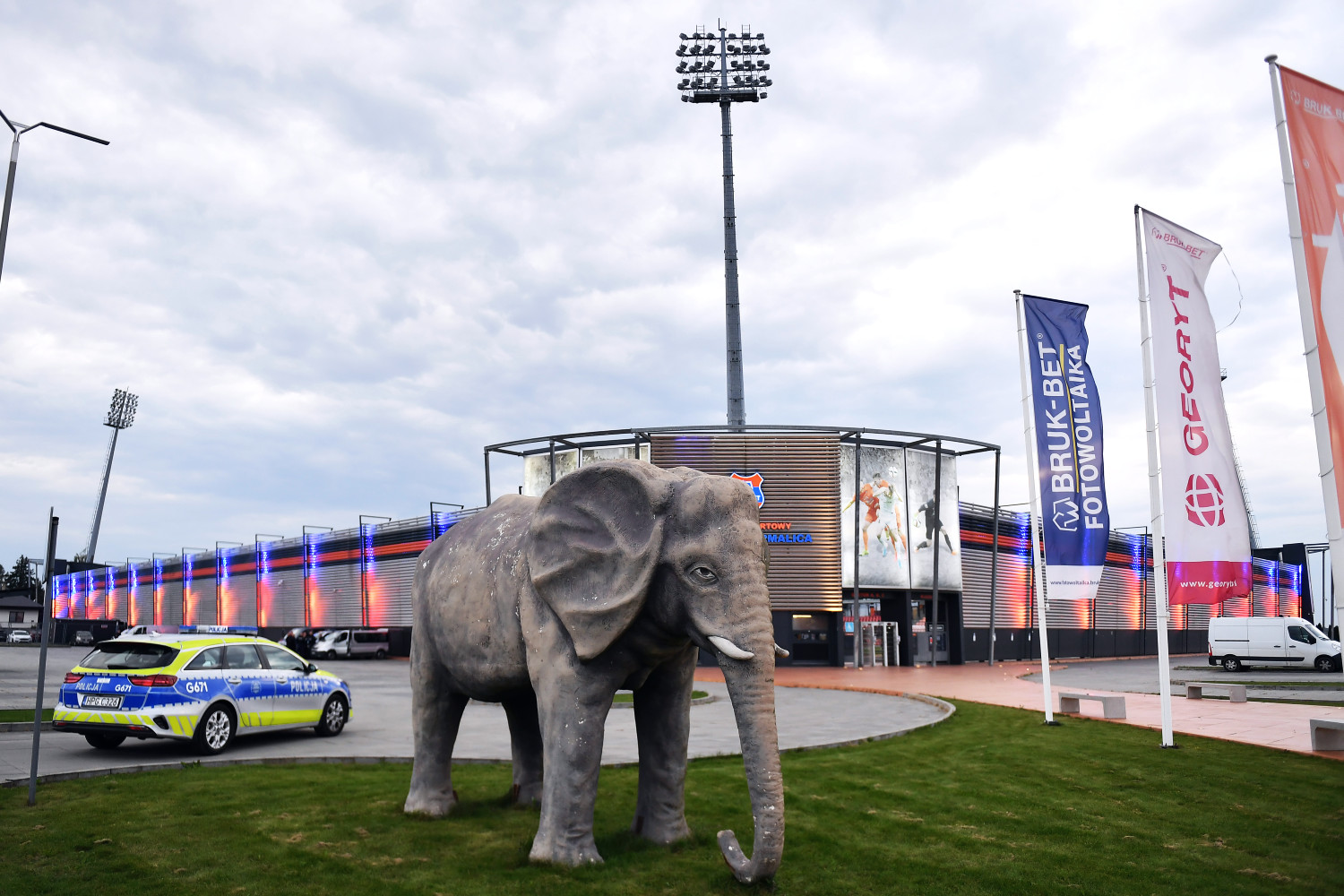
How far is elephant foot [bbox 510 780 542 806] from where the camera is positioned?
7844 millimetres

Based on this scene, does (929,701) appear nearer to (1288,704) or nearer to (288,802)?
(1288,704)

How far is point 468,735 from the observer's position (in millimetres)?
13961

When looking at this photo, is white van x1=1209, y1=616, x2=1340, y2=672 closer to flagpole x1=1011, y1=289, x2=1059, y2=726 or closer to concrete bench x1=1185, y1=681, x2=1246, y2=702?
concrete bench x1=1185, y1=681, x2=1246, y2=702

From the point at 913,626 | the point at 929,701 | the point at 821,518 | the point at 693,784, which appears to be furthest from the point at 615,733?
the point at 913,626

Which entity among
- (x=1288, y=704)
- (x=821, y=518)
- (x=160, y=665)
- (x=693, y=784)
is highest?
(x=821, y=518)

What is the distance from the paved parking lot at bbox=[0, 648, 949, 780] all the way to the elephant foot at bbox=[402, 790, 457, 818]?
335 centimetres

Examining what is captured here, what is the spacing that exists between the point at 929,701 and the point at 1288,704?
7127 millimetres

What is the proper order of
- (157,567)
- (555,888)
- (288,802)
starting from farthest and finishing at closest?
(157,567)
(288,802)
(555,888)

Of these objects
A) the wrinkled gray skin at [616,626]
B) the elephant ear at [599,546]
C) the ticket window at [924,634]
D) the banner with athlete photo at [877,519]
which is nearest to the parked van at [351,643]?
the banner with athlete photo at [877,519]

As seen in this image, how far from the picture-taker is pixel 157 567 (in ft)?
230

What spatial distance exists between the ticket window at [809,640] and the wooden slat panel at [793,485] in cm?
108

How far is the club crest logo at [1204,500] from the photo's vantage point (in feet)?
38.5

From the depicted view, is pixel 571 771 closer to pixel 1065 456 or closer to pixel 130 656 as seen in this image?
pixel 130 656

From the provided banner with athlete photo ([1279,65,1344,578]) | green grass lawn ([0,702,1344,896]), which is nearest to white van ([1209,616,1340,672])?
green grass lawn ([0,702,1344,896])
